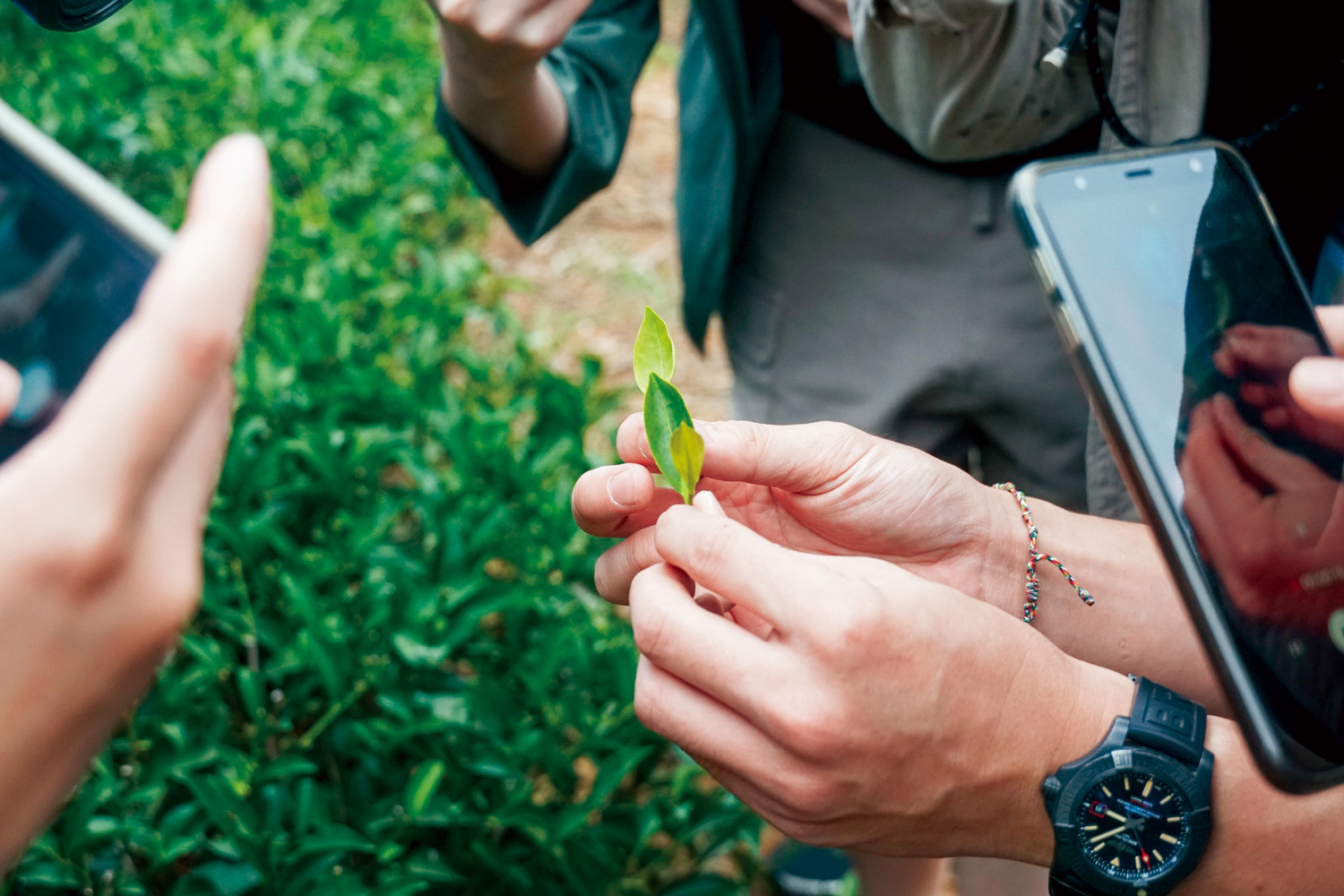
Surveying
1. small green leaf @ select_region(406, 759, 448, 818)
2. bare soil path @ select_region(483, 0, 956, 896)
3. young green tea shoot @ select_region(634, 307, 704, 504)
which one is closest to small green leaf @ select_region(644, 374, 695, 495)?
young green tea shoot @ select_region(634, 307, 704, 504)

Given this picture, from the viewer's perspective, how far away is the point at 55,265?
19.0 inches

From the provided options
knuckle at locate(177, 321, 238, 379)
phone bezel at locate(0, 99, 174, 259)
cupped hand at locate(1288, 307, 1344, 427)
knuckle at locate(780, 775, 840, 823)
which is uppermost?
phone bezel at locate(0, 99, 174, 259)

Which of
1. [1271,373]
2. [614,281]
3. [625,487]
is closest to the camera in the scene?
[1271,373]

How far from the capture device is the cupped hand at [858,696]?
23.9 inches

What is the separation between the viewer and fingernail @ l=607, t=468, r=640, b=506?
0.79 metres

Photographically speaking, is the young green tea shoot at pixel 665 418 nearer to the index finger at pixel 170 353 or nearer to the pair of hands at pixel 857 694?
the pair of hands at pixel 857 694

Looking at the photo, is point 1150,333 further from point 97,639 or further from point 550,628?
point 550,628

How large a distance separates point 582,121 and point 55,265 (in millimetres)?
776

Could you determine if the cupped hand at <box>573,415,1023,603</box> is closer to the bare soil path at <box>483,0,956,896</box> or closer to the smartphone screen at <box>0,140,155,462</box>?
the smartphone screen at <box>0,140,155,462</box>

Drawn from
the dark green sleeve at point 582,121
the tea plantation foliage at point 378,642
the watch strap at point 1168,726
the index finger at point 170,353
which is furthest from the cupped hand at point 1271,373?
the tea plantation foliage at point 378,642

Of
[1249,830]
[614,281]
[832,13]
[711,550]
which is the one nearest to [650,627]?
[711,550]

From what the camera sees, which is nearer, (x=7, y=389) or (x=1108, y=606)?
(x=7, y=389)

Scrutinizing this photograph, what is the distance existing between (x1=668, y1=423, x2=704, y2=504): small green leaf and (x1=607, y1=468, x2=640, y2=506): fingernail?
0.17 ft

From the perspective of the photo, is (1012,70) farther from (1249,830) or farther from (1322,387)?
(1249,830)
